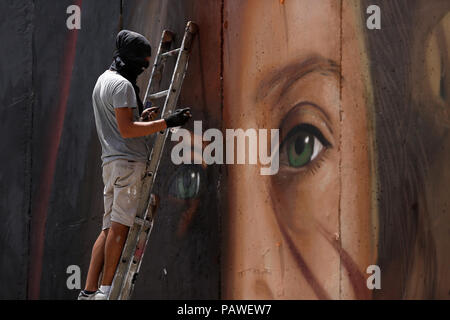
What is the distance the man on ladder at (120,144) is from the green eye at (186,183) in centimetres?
73

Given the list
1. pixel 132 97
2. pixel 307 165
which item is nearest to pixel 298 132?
pixel 307 165

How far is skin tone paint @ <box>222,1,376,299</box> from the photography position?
4355 millimetres

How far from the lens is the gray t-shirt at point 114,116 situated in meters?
3.76

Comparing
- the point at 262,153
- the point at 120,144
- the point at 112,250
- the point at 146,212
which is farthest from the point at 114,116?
the point at 262,153

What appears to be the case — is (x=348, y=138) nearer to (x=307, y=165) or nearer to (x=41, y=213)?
(x=307, y=165)

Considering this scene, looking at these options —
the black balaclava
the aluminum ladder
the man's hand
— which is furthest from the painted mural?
the black balaclava

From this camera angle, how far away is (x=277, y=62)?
453 cm

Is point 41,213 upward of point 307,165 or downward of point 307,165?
downward

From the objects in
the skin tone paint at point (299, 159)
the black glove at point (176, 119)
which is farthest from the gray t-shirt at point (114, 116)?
the skin tone paint at point (299, 159)

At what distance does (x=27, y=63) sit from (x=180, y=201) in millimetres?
1826

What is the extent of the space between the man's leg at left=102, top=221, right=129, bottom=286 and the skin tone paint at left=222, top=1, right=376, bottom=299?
1051 mm

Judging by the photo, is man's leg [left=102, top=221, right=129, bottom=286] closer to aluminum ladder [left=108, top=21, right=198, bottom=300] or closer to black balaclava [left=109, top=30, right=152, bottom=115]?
aluminum ladder [left=108, top=21, right=198, bottom=300]

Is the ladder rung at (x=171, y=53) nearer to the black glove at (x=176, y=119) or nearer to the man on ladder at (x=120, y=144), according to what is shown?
the man on ladder at (x=120, y=144)

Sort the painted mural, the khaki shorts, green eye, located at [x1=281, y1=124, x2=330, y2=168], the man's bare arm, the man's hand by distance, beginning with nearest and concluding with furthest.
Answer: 1. the man's bare arm
2. the khaki shorts
3. the man's hand
4. the painted mural
5. green eye, located at [x1=281, y1=124, x2=330, y2=168]
